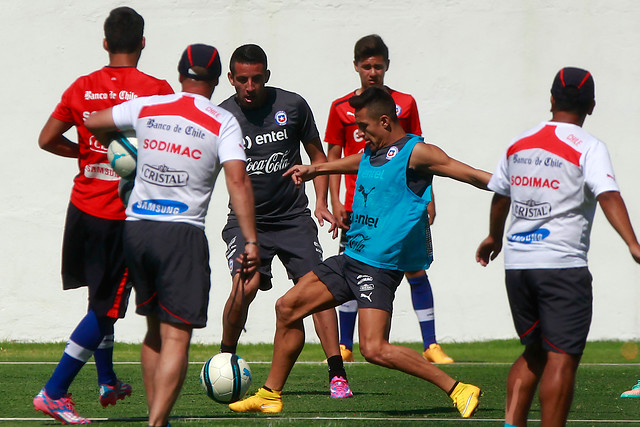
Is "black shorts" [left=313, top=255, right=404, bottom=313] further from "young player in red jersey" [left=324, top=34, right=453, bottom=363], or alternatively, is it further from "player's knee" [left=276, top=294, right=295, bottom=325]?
"young player in red jersey" [left=324, top=34, right=453, bottom=363]

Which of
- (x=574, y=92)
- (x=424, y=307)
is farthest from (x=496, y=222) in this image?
(x=424, y=307)

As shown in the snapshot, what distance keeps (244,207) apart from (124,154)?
67 centimetres

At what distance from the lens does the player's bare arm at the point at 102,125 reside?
470 centimetres

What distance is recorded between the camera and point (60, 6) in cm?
1055

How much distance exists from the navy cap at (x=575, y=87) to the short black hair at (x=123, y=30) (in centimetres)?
227

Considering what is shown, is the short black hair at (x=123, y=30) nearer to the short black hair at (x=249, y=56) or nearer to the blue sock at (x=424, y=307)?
the short black hair at (x=249, y=56)

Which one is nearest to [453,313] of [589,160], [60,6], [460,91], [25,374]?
[460,91]

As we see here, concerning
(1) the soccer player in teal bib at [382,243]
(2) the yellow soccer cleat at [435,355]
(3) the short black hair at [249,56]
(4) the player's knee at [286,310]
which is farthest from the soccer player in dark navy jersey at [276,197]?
(2) the yellow soccer cleat at [435,355]

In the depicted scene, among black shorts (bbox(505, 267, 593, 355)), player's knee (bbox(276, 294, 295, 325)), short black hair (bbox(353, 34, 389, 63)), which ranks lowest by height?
player's knee (bbox(276, 294, 295, 325))

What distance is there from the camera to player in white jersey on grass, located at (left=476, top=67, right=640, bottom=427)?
4453 mm

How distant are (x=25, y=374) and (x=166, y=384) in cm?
381

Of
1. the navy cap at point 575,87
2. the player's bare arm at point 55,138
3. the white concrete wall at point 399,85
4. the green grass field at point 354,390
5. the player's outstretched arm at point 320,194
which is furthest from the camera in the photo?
the white concrete wall at point 399,85

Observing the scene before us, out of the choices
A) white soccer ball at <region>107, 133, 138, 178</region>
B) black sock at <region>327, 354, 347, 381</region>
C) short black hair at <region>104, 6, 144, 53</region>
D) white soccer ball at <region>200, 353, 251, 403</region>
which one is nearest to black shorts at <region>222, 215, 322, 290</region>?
black sock at <region>327, 354, 347, 381</region>

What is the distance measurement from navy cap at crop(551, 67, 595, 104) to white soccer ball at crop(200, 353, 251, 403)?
7.82ft
